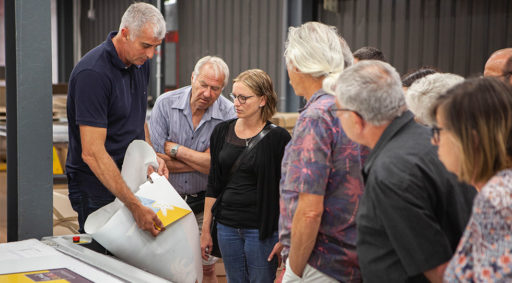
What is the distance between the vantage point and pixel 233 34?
19.8ft

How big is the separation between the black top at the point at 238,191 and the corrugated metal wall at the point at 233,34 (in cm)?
322

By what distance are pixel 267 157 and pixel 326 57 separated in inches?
29.1

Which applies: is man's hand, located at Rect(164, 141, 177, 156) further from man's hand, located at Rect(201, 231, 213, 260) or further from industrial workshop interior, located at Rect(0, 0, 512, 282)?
man's hand, located at Rect(201, 231, 213, 260)

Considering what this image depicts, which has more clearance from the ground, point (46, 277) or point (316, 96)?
point (316, 96)

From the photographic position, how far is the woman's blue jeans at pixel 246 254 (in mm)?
2275

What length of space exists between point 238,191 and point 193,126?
1.67 feet

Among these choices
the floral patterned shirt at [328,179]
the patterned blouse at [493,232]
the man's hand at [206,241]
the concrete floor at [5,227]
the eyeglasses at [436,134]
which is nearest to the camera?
the patterned blouse at [493,232]

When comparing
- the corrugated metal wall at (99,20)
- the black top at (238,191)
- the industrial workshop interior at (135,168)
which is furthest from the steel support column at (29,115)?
the corrugated metal wall at (99,20)

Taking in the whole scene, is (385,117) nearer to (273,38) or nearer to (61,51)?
(273,38)

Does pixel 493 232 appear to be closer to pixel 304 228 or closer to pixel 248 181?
pixel 304 228

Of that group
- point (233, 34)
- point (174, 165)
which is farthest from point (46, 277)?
point (233, 34)

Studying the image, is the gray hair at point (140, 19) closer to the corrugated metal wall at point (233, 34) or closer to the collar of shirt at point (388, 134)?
the collar of shirt at point (388, 134)

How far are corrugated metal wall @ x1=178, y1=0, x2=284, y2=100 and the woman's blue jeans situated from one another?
3.32m

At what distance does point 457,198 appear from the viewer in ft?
4.05
